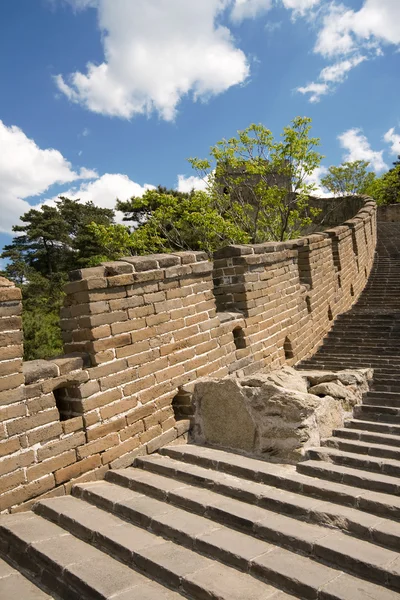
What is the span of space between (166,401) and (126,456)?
0.63m

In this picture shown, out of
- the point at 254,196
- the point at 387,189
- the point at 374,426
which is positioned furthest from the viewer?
the point at 387,189

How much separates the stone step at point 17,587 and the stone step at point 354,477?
194 centimetres

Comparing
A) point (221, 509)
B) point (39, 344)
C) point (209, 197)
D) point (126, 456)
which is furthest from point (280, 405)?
point (209, 197)

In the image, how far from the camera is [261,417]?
162 inches

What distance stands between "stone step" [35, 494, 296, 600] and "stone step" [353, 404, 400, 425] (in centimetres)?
215

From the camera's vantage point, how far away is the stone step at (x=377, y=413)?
4.58 meters

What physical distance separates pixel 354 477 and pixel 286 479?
473 millimetres

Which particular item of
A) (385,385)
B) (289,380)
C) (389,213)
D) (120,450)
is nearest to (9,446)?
(120,450)

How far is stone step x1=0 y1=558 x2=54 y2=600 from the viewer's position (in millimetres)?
2754

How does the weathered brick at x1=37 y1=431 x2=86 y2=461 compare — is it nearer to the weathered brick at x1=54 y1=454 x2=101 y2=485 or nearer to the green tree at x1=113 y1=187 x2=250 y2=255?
the weathered brick at x1=54 y1=454 x2=101 y2=485

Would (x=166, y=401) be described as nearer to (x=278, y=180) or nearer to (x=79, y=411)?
(x=79, y=411)

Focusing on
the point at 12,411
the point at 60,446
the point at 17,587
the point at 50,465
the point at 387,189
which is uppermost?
the point at 387,189

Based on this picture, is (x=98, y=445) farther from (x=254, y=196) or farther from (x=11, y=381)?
(x=254, y=196)

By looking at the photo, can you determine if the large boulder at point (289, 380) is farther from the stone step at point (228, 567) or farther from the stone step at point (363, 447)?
the stone step at point (228, 567)
